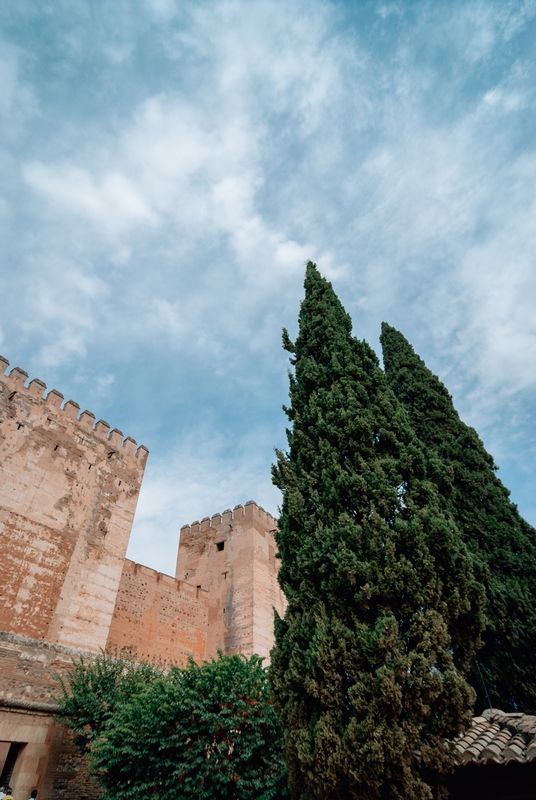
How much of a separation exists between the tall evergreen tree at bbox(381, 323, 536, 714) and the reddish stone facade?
9.18m

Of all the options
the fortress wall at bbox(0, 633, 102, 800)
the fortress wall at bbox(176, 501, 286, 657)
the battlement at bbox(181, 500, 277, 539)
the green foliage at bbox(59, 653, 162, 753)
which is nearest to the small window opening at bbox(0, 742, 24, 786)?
the fortress wall at bbox(0, 633, 102, 800)

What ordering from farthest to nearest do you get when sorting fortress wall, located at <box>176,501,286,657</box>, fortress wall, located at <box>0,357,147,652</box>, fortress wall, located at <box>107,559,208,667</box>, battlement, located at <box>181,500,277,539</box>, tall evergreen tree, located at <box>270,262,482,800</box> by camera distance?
battlement, located at <box>181,500,277,539</box> → fortress wall, located at <box>176,501,286,657</box> → fortress wall, located at <box>107,559,208,667</box> → fortress wall, located at <box>0,357,147,652</box> → tall evergreen tree, located at <box>270,262,482,800</box>

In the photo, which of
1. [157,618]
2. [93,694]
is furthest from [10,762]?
[157,618]

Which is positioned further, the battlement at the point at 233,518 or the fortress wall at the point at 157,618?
the battlement at the point at 233,518

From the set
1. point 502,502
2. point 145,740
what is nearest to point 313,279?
point 502,502

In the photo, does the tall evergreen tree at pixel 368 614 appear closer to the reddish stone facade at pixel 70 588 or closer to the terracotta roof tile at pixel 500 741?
the terracotta roof tile at pixel 500 741

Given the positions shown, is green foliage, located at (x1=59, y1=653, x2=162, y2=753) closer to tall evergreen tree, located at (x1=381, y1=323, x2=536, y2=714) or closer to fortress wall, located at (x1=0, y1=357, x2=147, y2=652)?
fortress wall, located at (x1=0, y1=357, x2=147, y2=652)

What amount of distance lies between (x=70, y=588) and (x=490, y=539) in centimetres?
1041

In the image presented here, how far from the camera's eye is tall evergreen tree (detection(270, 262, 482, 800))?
186 inches

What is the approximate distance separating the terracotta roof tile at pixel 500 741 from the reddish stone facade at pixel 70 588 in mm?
8921

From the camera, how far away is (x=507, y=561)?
27.9 ft

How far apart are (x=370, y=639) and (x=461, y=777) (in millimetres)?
2055

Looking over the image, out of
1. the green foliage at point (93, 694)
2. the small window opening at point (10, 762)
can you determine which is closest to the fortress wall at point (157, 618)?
the green foliage at point (93, 694)

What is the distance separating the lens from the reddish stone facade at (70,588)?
32.3 ft
